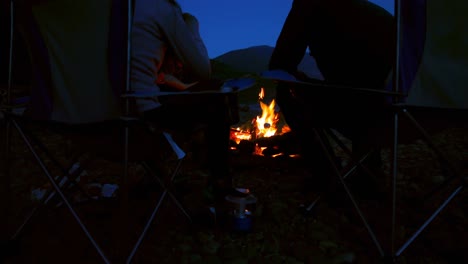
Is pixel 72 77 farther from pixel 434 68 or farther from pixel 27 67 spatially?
pixel 434 68

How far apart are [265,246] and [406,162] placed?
2774 mm

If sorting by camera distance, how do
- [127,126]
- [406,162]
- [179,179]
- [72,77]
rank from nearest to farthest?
[127,126] → [72,77] → [179,179] → [406,162]

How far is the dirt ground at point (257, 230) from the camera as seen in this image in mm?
2174

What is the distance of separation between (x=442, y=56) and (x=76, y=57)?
1914 mm

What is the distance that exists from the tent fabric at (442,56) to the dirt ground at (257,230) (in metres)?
0.56

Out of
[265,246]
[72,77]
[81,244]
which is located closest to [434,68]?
[265,246]

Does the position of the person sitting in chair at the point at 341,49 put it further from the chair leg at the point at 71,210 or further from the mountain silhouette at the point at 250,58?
the mountain silhouette at the point at 250,58

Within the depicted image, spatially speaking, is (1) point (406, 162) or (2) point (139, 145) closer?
(2) point (139, 145)

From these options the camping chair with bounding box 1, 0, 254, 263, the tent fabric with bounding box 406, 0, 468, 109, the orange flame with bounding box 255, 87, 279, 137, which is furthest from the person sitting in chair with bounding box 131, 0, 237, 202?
the orange flame with bounding box 255, 87, 279, 137

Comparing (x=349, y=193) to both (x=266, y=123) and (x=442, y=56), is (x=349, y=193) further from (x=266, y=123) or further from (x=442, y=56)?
(x=266, y=123)

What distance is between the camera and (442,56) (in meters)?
1.81

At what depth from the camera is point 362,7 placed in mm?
2551

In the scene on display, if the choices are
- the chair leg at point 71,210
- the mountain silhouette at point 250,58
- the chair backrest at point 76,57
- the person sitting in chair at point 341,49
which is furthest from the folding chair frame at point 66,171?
the mountain silhouette at point 250,58

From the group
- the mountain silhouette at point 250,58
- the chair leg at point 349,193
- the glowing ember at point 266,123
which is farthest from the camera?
the mountain silhouette at point 250,58
